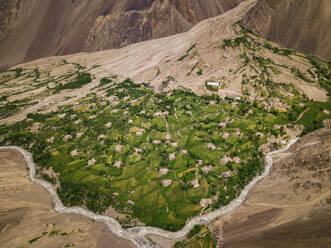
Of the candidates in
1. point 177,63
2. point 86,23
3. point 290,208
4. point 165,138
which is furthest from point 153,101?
point 86,23

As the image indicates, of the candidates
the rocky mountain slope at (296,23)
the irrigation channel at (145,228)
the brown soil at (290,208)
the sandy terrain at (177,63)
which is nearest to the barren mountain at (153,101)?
the brown soil at (290,208)

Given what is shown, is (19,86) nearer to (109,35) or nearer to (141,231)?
(109,35)

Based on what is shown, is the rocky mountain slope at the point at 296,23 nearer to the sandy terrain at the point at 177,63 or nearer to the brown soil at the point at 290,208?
the sandy terrain at the point at 177,63

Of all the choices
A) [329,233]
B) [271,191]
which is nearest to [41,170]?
[271,191]

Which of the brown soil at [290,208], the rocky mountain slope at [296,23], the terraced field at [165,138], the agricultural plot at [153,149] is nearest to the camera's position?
the brown soil at [290,208]

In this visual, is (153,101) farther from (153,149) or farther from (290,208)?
(290,208)

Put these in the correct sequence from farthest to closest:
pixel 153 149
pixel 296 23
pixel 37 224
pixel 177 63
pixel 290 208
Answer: pixel 296 23
pixel 177 63
pixel 153 149
pixel 37 224
pixel 290 208

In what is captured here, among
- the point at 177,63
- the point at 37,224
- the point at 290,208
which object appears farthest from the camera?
the point at 177,63

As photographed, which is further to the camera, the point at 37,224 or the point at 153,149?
the point at 153,149
